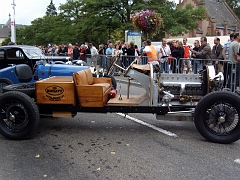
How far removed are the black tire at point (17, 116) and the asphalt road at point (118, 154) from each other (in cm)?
17

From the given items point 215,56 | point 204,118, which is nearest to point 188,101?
point 204,118

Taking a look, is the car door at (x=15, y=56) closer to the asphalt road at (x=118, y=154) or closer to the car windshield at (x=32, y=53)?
the car windshield at (x=32, y=53)

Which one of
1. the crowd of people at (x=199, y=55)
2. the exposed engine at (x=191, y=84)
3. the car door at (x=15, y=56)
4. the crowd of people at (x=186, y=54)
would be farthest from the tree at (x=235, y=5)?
the exposed engine at (x=191, y=84)

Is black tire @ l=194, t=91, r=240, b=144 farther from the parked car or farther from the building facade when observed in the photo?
the building facade

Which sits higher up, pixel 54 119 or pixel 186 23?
pixel 186 23

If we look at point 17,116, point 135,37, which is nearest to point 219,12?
point 135,37

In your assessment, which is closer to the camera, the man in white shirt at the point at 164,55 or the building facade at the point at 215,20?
the man in white shirt at the point at 164,55

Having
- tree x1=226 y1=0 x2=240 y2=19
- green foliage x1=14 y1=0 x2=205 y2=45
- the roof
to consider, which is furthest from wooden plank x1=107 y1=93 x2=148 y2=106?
tree x1=226 y1=0 x2=240 y2=19

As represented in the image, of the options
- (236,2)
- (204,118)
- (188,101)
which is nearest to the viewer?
(204,118)

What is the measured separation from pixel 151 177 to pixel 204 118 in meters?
1.83

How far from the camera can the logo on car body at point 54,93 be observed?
544cm

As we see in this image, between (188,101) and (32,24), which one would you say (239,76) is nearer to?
(188,101)

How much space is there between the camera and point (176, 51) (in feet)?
39.9

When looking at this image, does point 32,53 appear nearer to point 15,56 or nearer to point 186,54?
point 15,56
